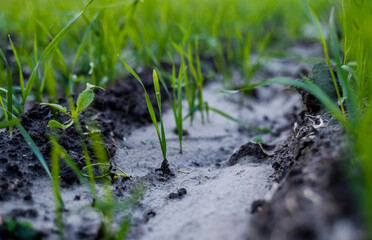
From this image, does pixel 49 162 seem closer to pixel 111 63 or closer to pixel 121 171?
pixel 121 171

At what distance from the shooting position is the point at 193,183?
4.14 ft

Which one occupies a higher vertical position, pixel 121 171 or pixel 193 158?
pixel 121 171

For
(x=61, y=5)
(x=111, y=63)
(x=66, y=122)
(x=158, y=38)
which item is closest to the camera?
(x=66, y=122)

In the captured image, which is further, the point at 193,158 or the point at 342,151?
the point at 193,158

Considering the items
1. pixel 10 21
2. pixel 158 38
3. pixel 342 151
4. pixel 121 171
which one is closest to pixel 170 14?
pixel 158 38

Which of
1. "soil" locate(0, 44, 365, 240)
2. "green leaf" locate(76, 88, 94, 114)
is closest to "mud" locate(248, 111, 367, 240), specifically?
"soil" locate(0, 44, 365, 240)

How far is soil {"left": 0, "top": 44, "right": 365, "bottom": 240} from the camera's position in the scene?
71cm

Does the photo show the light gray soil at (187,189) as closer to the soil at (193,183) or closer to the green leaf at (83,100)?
the soil at (193,183)

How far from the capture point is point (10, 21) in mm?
2809

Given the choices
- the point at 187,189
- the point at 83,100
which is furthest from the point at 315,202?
the point at 83,100

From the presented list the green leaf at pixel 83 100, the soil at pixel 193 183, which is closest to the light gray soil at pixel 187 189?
the soil at pixel 193 183

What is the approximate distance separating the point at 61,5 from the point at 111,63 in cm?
164

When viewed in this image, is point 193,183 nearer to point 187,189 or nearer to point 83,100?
point 187,189

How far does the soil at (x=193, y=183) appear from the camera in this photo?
28.1 inches
